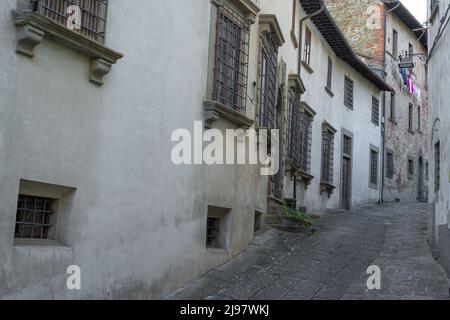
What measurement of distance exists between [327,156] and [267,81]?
27.1 feet

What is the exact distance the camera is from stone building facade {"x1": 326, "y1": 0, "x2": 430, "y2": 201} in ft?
78.1

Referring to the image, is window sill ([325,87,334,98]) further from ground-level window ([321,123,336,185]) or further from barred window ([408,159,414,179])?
barred window ([408,159,414,179])

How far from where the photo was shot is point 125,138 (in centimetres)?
668

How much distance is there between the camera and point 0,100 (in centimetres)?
502

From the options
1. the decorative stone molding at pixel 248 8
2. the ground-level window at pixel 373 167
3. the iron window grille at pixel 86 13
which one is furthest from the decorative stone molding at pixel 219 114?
the ground-level window at pixel 373 167

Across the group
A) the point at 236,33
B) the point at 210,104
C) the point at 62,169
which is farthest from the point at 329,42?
the point at 62,169

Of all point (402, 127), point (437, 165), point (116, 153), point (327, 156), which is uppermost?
point (402, 127)

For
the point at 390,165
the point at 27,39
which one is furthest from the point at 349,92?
the point at 27,39

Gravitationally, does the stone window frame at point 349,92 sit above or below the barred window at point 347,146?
above

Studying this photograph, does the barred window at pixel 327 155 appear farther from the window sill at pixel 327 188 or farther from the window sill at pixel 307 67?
the window sill at pixel 307 67

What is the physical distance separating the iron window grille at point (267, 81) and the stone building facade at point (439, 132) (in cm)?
300

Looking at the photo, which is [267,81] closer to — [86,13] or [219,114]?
[219,114]

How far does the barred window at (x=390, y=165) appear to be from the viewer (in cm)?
2450

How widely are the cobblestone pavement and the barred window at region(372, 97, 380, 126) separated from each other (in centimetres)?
1127
